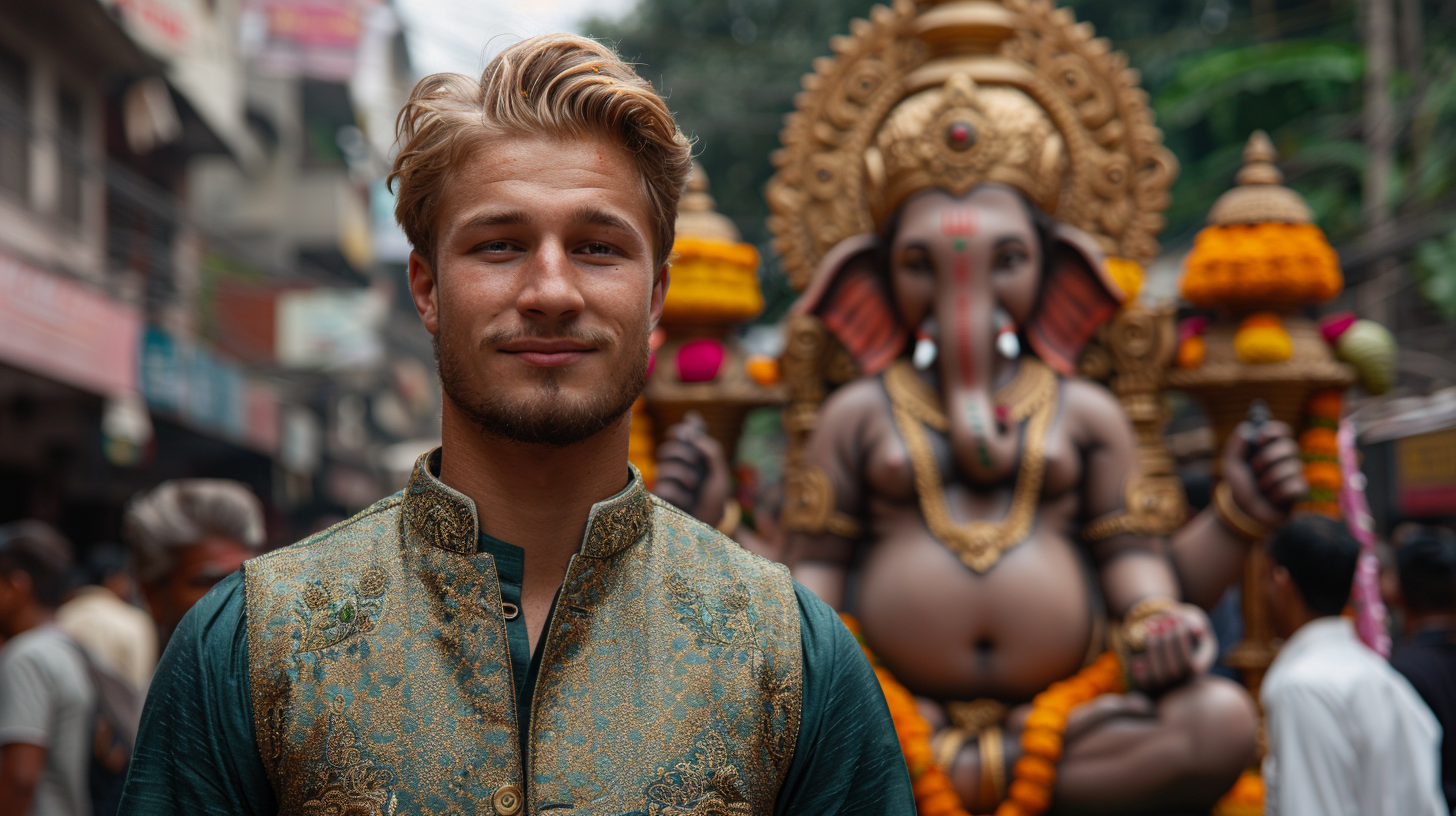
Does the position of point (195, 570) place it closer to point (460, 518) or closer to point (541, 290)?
point (460, 518)

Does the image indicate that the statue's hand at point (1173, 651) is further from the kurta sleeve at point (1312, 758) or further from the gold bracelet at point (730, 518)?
the gold bracelet at point (730, 518)

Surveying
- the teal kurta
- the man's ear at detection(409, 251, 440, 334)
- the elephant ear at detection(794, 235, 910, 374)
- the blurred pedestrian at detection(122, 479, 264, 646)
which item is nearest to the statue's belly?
the elephant ear at detection(794, 235, 910, 374)

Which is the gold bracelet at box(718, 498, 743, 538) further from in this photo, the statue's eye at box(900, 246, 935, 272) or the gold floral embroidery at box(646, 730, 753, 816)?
the gold floral embroidery at box(646, 730, 753, 816)

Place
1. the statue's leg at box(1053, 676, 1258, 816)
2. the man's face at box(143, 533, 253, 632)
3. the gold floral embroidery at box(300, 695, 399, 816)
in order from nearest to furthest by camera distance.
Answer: the gold floral embroidery at box(300, 695, 399, 816) → the man's face at box(143, 533, 253, 632) → the statue's leg at box(1053, 676, 1258, 816)

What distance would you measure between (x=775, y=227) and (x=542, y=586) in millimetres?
2785

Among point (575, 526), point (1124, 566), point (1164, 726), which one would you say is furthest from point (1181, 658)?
point (575, 526)

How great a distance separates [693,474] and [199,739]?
235cm

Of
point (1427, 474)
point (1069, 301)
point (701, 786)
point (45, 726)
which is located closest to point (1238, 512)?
point (1069, 301)

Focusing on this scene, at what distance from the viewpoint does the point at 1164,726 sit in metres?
3.29

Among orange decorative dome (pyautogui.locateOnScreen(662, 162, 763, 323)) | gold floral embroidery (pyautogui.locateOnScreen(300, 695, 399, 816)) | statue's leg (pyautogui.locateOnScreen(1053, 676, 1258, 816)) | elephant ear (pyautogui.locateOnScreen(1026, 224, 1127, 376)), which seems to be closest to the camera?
gold floral embroidery (pyautogui.locateOnScreen(300, 695, 399, 816))

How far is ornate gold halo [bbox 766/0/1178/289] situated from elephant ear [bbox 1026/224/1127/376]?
15 centimetres

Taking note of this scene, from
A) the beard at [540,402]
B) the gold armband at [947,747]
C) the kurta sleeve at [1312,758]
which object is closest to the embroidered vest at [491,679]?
the beard at [540,402]

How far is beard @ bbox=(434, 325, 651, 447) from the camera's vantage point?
1.51 metres

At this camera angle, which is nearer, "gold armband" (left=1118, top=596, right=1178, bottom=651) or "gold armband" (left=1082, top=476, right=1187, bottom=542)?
"gold armband" (left=1118, top=596, right=1178, bottom=651)
